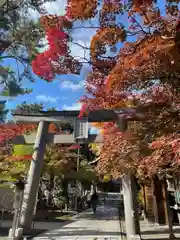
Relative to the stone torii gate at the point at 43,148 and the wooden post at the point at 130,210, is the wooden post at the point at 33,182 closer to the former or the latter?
the stone torii gate at the point at 43,148

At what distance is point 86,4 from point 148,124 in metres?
2.77

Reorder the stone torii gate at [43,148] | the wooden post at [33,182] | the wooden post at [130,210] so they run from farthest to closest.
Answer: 1. the wooden post at [33,182]
2. the stone torii gate at [43,148]
3. the wooden post at [130,210]

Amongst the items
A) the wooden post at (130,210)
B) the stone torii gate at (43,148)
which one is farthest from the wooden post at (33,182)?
the wooden post at (130,210)

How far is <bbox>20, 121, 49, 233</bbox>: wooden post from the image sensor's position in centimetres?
956

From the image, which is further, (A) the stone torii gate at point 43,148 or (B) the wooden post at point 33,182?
(B) the wooden post at point 33,182

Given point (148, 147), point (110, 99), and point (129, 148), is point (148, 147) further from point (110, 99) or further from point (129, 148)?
point (110, 99)

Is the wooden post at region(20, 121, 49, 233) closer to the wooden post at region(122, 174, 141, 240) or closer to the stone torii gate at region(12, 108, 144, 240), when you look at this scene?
the stone torii gate at region(12, 108, 144, 240)

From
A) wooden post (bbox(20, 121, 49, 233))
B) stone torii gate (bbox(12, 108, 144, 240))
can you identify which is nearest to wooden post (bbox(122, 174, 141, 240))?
stone torii gate (bbox(12, 108, 144, 240))

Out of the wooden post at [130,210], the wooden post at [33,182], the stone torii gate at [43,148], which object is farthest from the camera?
the wooden post at [33,182]

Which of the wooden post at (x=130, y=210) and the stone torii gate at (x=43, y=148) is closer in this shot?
the wooden post at (x=130, y=210)

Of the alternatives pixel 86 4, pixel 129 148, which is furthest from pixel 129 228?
pixel 86 4

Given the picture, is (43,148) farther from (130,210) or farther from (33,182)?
(130,210)

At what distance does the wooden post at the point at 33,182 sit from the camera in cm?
956

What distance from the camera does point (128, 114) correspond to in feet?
15.4
